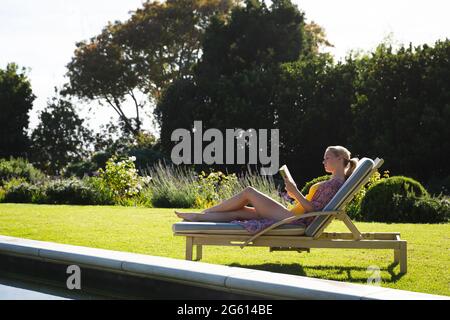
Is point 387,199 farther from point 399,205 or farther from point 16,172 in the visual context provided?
point 16,172

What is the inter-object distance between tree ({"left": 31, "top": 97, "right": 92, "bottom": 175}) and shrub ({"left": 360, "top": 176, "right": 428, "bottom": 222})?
2038 centimetres

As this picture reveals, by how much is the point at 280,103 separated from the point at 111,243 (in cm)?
1656

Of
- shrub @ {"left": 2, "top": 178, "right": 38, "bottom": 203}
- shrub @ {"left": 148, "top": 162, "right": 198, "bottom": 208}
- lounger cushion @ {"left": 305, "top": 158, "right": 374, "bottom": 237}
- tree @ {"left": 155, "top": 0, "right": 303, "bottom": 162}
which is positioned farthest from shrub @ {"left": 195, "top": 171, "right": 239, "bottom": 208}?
tree @ {"left": 155, "top": 0, "right": 303, "bottom": 162}

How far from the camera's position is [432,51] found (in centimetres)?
2128

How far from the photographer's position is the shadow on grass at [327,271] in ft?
20.8

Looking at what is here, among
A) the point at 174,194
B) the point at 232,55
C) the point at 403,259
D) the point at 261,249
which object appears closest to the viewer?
the point at 403,259

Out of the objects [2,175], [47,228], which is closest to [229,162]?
[2,175]

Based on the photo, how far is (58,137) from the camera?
31578mm

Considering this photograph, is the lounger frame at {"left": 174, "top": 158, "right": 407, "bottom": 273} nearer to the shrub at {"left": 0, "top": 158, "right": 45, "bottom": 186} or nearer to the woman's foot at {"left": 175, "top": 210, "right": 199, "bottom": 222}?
the woman's foot at {"left": 175, "top": 210, "right": 199, "bottom": 222}

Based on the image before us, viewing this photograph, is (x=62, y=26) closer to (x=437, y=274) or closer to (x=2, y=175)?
(x=2, y=175)

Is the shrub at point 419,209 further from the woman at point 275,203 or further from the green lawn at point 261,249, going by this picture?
the woman at point 275,203

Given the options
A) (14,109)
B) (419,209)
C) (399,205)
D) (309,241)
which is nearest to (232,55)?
(14,109)

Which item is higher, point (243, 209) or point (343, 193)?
point (343, 193)

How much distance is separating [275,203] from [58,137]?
26033mm
